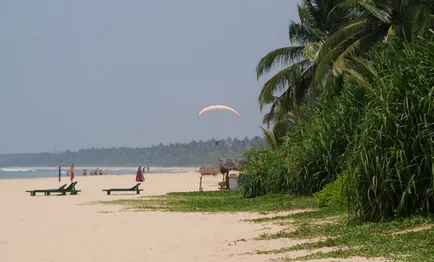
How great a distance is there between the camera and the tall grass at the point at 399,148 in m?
11.8

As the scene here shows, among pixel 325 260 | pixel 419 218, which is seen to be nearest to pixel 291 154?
pixel 419 218

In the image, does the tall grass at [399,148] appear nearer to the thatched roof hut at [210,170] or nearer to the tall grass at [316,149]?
the tall grass at [316,149]

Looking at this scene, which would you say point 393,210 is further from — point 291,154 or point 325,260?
point 291,154

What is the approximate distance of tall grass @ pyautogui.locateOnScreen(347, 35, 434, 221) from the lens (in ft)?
38.6

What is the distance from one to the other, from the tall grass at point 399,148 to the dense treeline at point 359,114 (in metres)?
0.02

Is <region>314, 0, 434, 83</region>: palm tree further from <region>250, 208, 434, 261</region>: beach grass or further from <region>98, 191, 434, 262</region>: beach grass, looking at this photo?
<region>250, 208, 434, 261</region>: beach grass

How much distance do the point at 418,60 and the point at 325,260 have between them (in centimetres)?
496

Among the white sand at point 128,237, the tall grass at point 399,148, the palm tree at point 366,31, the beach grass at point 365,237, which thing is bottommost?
the white sand at point 128,237

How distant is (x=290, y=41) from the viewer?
112 ft

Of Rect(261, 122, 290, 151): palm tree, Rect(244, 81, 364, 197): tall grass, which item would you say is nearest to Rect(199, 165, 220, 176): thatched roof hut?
Rect(261, 122, 290, 151): palm tree

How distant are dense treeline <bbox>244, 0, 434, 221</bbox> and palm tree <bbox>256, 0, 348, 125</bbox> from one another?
5 centimetres

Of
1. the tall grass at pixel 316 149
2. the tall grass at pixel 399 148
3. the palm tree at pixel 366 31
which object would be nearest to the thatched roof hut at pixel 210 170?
the tall grass at pixel 316 149

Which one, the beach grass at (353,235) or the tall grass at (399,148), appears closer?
the beach grass at (353,235)

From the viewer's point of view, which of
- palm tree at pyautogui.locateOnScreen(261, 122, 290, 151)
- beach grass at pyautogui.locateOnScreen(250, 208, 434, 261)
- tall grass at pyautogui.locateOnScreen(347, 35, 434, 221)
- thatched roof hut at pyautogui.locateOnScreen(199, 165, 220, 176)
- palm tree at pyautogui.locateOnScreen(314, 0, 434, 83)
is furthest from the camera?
thatched roof hut at pyautogui.locateOnScreen(199, 165, 220, 176)
